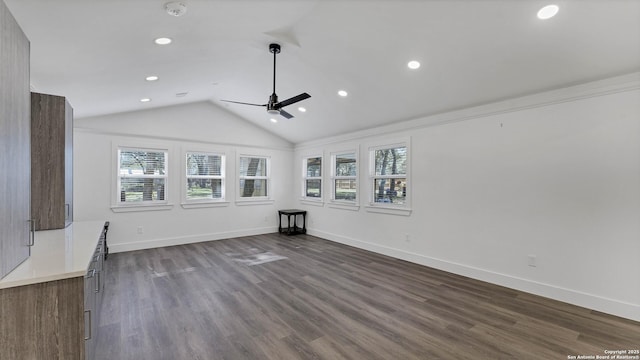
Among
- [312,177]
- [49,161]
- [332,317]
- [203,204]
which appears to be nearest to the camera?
[49,161]

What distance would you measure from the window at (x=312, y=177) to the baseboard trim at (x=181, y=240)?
1415 mm

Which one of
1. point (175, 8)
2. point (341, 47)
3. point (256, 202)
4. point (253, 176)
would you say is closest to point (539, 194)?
point (341, 47)

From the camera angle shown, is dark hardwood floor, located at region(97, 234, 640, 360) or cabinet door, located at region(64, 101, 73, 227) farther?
cabinet door, located at region(64, 101, 73, 227)

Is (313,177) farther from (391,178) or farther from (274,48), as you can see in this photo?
(274,48)

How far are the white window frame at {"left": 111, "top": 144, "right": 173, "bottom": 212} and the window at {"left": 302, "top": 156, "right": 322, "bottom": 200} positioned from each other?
131 inches

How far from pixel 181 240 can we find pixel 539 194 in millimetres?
6515

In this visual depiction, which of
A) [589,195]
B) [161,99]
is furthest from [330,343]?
[161,99]

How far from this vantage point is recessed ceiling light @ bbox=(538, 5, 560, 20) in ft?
8.04

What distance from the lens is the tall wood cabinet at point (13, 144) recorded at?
1.40 m

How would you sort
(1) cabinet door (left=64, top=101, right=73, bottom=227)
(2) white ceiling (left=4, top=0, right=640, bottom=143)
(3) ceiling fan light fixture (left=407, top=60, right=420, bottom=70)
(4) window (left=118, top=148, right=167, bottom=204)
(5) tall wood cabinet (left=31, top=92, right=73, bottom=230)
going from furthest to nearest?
(4) window (left=118, top=148, right=167, bottom=204), (3) ceiling fan light fixture (left=407, top=60, right=420, bottom=70), (1) cabinet door (left=64, top=101, right=73, bottom=227), (5) tall wood cabinet (left=31, top=92, right=73, bottom=230), (2) white ceiling (left=4, top=0, right=640, bottom=143)

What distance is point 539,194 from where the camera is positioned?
3.60 meters

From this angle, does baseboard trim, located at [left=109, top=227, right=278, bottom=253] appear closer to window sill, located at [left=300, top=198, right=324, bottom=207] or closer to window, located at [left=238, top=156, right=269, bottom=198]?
window, located at [left=238, top=156, right=269, bottom=198]

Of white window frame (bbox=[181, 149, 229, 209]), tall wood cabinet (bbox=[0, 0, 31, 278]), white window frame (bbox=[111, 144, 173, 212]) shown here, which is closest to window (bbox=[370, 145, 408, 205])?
white window frame (bbox=[181, 149, 229, 209])

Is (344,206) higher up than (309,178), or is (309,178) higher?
(309,178)
